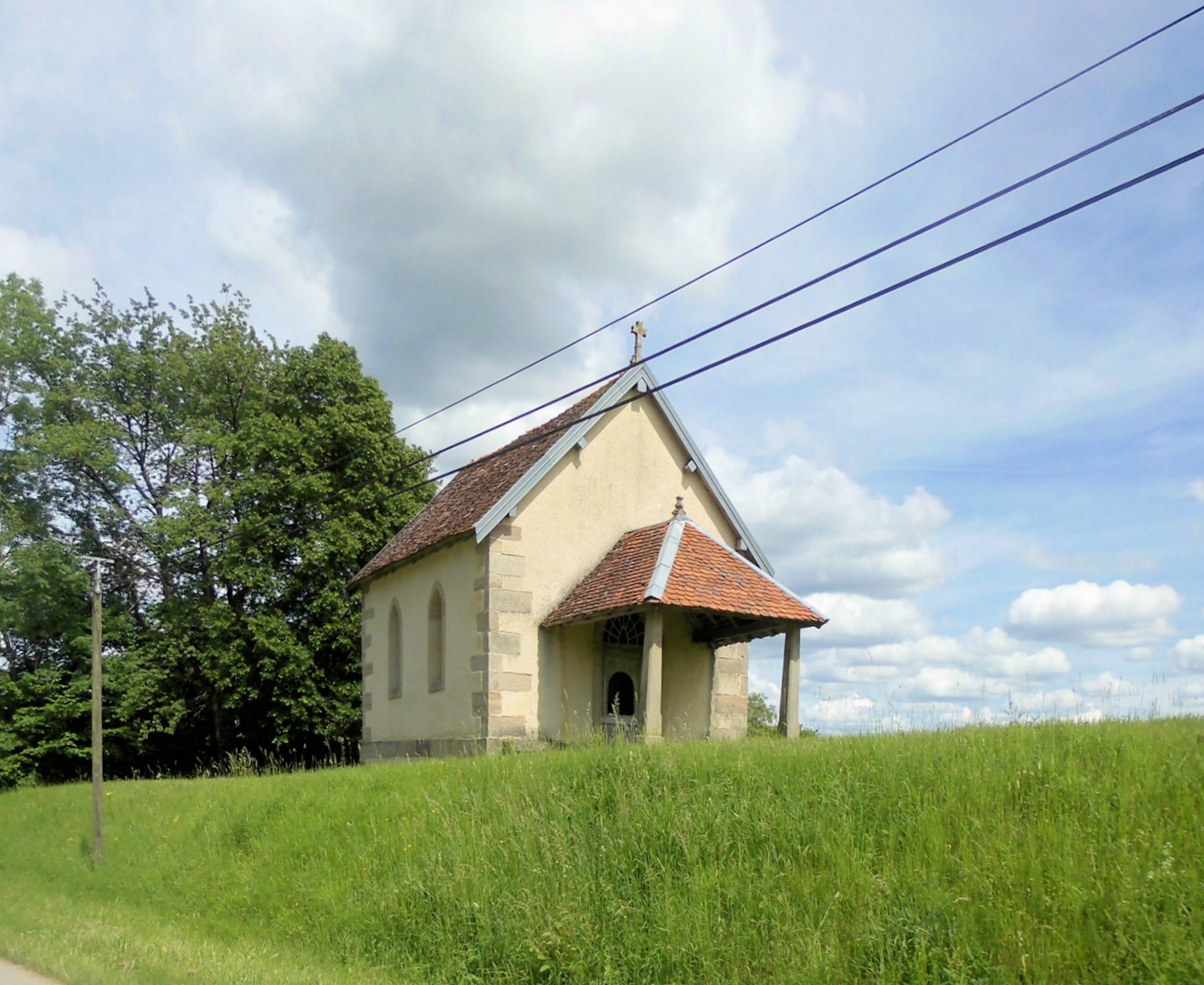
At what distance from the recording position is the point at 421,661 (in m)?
22.0

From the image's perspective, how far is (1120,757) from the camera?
8320 millimetres

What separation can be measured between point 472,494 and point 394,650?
177 inches

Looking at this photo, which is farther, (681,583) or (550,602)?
(550,602)

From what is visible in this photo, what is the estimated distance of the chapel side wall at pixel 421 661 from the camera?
19.7 m

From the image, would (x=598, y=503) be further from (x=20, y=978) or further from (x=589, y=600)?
(x=20, y=978)

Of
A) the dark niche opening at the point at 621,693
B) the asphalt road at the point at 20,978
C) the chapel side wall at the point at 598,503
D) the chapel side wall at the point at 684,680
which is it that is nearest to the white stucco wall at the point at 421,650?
the chapel side wall at the point at 598,503

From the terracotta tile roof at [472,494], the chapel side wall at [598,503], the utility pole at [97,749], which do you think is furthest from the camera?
the terracotta tile roof at [472,494]

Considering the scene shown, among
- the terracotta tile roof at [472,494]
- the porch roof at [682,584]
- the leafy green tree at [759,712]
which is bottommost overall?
the leafy green tree at [759,712]

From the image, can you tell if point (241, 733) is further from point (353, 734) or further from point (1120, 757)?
point (1120, 757)

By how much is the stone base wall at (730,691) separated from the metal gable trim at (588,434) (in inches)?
86.5

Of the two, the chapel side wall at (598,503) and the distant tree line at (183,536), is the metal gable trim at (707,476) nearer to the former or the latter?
the chapel side wall at (598,503)

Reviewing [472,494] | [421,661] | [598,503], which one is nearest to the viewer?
[598,503]

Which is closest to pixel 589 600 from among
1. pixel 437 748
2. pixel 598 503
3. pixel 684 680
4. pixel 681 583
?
pixel 681 583

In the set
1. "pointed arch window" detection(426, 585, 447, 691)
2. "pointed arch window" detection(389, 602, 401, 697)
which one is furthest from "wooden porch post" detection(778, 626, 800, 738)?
"pointed arch window" detection(389, 602, 401, 697)
